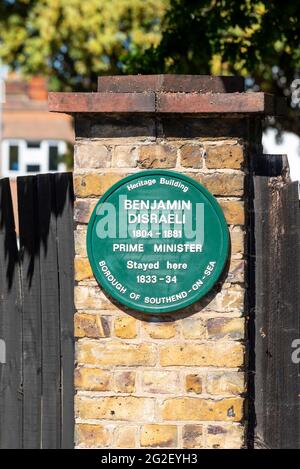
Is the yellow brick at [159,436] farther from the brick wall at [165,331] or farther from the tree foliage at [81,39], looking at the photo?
the tree foliage at [81,39]

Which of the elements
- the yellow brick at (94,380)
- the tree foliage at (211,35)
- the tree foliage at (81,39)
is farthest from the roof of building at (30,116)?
the yellow brick at (94,380)

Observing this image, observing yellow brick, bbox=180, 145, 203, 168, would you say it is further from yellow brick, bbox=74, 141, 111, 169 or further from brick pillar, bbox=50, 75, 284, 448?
yellow brick, bbox=74, 141, 111, 169

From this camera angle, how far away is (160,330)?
4.88m

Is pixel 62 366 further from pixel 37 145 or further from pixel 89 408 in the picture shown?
pixel 37 145

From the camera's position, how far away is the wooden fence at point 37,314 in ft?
17.1

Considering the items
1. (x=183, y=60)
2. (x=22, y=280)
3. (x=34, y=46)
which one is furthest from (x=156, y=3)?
(x=22, y=280)

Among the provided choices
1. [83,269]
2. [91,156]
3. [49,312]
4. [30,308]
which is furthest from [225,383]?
[91,156]

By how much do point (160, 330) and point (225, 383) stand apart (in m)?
0.38

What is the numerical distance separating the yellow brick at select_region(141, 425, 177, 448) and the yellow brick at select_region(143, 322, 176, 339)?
0.42 metres

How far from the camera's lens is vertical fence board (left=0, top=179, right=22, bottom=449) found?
532 centimetres

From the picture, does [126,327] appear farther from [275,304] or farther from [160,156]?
[160,156]

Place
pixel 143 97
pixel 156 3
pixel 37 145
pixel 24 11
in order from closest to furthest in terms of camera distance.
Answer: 1. pixel 143 97
2. pixel 156 3
3. pixel 24 11
4. pixel 37 145

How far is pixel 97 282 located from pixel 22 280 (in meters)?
0.54

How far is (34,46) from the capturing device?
17.6m
